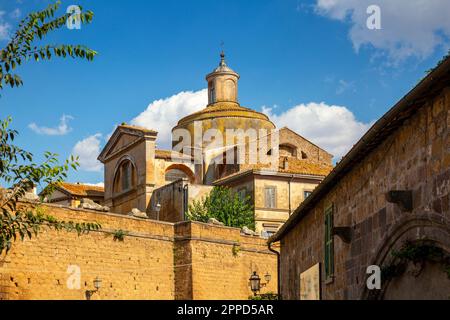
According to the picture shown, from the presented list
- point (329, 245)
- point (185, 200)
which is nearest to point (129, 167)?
point (185, 200)

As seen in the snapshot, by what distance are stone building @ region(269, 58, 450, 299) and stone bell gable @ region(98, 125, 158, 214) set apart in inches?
1263

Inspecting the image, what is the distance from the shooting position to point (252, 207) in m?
44.2

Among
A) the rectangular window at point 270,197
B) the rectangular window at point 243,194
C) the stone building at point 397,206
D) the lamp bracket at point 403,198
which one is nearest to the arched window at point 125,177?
the rectangular window at point 243,194

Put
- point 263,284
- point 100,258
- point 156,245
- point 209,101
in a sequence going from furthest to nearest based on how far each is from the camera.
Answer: point 209,101 → point 263,284 → point 156,245 → point 100,258

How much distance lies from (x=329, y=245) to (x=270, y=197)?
29618 mm

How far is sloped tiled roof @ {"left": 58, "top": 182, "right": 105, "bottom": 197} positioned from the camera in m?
51.1

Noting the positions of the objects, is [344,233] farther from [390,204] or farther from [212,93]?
[212,93]

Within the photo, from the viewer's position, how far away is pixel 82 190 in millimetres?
52844

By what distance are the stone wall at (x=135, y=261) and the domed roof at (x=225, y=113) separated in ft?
63.7

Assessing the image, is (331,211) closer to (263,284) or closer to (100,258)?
(100,258)

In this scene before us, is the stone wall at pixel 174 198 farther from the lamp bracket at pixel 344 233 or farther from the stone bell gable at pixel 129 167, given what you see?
the lamp bracket at pixel 344 233

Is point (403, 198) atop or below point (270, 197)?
below

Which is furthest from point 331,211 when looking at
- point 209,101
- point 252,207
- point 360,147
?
point 209,101
